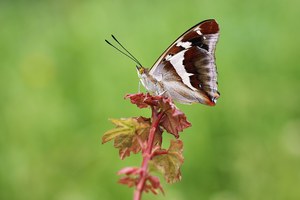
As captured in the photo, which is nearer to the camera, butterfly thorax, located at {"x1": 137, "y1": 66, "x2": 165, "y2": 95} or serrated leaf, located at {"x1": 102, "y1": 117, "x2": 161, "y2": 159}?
serrated leaf, located at {"x1": 102, "y1": 117, "x2": 161, "y2": 159}

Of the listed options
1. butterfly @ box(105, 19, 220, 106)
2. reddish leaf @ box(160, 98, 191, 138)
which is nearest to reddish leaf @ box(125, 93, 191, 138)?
reddish leaf @ box(160, 98, 191, 138)

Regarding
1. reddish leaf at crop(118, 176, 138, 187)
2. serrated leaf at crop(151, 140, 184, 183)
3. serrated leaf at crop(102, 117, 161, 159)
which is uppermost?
serrated leaf at crop(102, 117, 161, 159)

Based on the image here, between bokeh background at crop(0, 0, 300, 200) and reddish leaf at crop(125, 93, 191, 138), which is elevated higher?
reddish leaf at crop(125, 93, 191, 138)

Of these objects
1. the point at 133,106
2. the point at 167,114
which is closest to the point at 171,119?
the point at 167,114

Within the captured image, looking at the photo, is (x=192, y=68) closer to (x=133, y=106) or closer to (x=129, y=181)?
(x=129, y=181)

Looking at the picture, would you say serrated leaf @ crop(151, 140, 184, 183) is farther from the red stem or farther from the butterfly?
the butterfly
